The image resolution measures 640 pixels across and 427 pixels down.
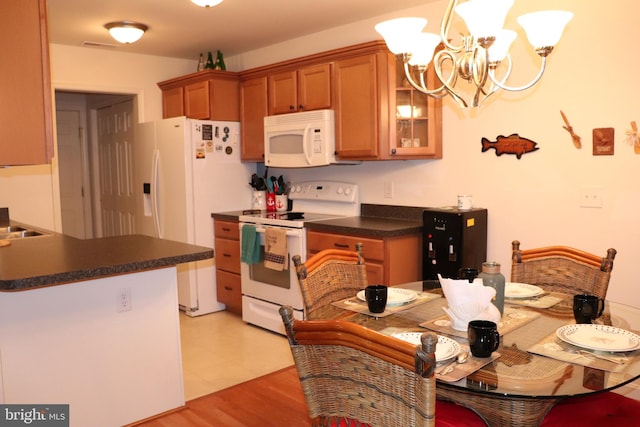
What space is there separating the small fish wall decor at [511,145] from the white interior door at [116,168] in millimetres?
3574

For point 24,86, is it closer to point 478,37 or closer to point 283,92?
point 478,37

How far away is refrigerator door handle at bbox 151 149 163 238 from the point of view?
481 centimetres

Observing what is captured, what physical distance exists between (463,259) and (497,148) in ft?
2.50

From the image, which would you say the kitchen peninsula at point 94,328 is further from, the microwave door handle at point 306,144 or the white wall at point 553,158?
the white wall at point 553,158

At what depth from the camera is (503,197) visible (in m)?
3.39

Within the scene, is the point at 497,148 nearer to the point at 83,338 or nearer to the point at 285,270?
the point at 285,270

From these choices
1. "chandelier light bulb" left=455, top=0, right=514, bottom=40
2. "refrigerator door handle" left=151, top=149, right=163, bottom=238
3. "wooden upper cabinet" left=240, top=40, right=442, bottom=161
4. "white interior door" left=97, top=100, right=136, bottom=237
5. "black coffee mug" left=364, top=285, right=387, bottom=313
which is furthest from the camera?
"white interior door" left=97, top=100, right=136, bottom=237

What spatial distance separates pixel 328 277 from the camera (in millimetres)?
2381

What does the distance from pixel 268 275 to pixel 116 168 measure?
106 inches

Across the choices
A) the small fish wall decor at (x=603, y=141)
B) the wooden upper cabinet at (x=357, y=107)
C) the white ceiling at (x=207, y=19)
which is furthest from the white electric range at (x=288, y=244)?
the small fish wall decor at (x=603, y=141)

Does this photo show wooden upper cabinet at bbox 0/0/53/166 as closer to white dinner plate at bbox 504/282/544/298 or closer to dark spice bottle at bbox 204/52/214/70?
white dinner plate at bbox 504/282/544/298

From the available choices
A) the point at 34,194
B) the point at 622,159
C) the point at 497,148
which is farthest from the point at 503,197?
the point at 34,194

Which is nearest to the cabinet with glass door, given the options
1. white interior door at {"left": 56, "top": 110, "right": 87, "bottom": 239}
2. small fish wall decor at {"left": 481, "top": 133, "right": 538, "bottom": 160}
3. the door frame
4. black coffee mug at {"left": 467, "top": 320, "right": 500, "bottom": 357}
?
small fish wall decor at {"left": 481, "top": 133, "right": 538, "bottom": 160}

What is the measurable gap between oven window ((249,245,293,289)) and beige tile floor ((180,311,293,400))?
0.40 metres
